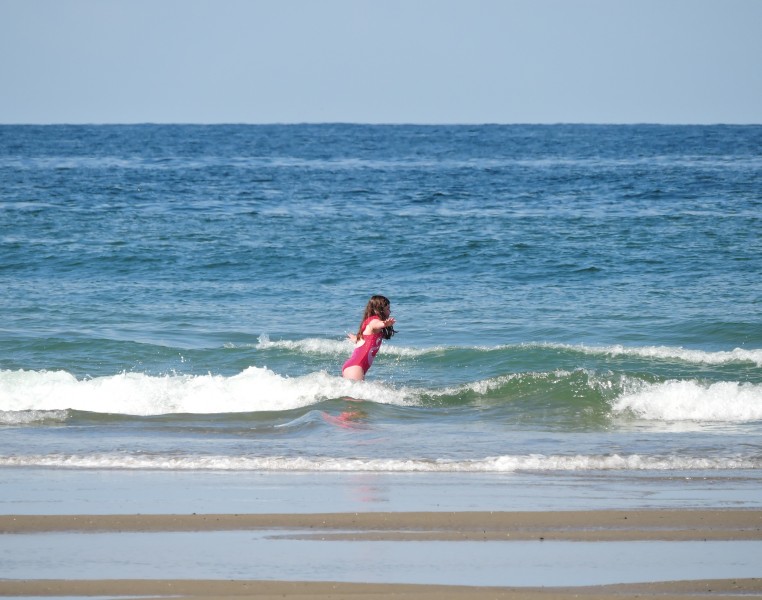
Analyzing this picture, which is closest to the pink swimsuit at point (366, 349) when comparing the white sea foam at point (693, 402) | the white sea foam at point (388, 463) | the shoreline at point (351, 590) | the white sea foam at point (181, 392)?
the white sea foam at point (181, 392)

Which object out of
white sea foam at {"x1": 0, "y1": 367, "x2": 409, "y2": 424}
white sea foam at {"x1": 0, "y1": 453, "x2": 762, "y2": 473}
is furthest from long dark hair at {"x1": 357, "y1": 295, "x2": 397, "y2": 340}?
white sea foam at {"x1": 0, "y1": 453, "x2": 762, "y2": 473}

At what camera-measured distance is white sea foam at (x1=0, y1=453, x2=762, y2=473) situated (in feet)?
26.3

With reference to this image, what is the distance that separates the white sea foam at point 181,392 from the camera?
11398 millimetres

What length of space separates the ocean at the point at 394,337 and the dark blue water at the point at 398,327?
0.05 metres

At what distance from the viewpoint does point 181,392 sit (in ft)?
38.2

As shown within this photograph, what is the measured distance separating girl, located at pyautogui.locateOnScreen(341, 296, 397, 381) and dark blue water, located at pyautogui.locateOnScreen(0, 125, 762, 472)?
0.24m

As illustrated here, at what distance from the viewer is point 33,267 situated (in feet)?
63.4

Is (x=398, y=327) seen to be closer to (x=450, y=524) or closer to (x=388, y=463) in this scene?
(x=388, y=463)

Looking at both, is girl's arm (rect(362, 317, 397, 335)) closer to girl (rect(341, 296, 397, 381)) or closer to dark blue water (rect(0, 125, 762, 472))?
girl (rect(341, 296, 397, 381))

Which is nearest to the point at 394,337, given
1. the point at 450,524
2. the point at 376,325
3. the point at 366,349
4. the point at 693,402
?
the point at 366,349

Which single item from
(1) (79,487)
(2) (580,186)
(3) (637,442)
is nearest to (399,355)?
(3) (637,442)

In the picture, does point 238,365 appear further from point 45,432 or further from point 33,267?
point 33,267

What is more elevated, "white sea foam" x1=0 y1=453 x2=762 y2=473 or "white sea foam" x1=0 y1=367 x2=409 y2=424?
"white sea foam" x1=0 y1=453 x2=762 y2=473

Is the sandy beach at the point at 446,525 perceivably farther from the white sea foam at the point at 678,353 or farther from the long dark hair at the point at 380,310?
the white sea foam at the point at 678,353
